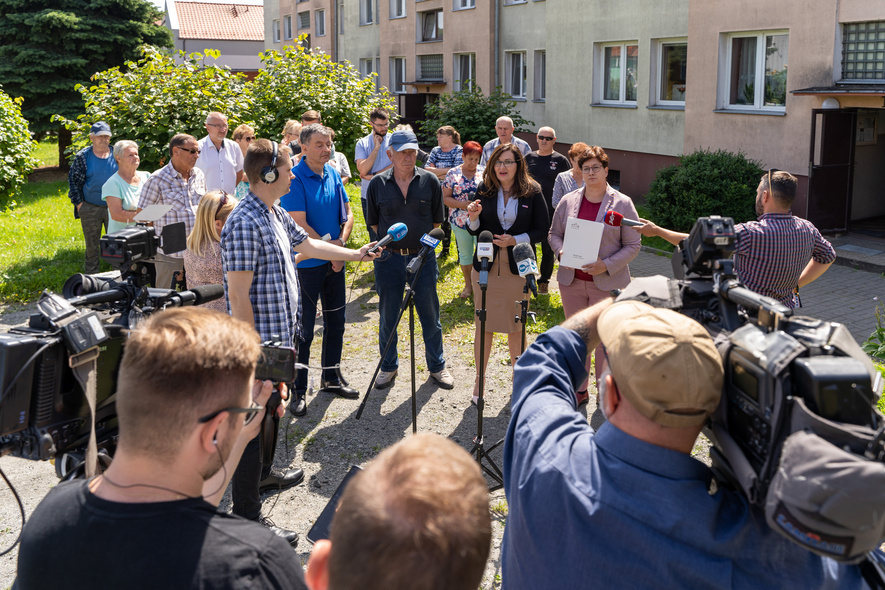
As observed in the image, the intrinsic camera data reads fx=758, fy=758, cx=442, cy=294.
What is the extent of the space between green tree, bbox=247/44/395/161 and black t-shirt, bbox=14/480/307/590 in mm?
10368

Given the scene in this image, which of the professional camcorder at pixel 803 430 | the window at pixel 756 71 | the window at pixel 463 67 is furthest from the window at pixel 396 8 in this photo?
the professional camcorder at pixel 803 430

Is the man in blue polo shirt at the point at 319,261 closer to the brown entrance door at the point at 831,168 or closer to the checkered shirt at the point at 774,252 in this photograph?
the checkered shirt at the point at 774,252

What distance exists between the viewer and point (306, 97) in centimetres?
1226

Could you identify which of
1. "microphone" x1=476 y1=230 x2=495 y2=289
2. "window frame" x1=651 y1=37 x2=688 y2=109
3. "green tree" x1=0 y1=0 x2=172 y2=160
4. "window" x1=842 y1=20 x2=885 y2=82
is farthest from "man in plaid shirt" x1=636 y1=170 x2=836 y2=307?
"green tree" x1=0 y1=0 x2=172 y2=160

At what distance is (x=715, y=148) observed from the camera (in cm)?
1452

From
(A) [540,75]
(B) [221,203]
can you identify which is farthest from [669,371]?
(A) [540,75]

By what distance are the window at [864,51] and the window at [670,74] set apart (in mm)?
4133

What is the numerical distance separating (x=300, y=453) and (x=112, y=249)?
8.71ft

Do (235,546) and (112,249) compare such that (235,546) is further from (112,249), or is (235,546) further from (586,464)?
(112,249)

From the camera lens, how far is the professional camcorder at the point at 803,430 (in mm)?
1386

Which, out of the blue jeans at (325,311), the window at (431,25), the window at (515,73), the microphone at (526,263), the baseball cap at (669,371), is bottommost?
the blue jeans at (325,311)

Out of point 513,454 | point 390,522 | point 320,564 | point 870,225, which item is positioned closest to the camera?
point 390,522

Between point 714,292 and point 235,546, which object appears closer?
point 235,546

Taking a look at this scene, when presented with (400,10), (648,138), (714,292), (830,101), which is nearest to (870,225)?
(830,101)
